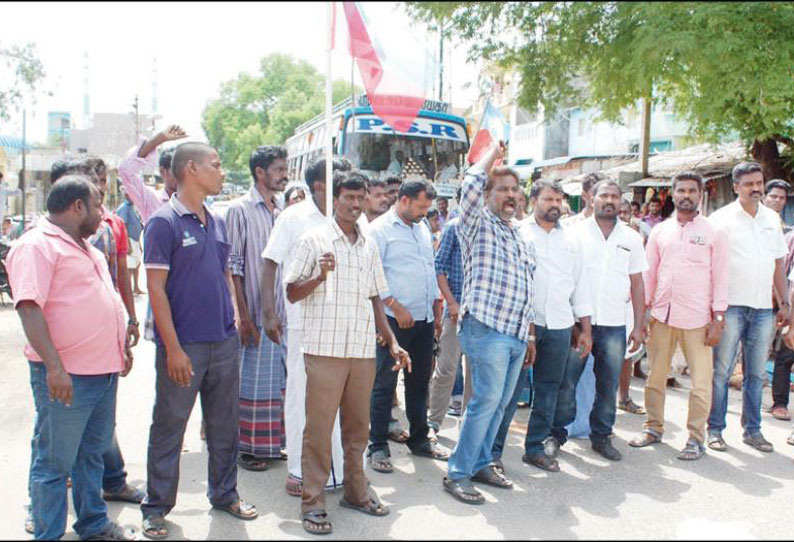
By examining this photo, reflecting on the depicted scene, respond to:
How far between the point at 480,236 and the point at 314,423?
4.67ft

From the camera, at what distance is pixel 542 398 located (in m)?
4.67

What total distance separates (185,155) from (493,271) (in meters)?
1.81

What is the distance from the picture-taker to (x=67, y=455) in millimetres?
3164

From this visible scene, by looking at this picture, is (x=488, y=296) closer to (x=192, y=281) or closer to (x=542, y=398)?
(x=542, y=398)

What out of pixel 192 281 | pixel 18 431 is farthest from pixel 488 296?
pixel 18 431

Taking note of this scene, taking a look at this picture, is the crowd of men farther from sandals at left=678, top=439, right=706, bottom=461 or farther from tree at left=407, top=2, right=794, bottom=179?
tree at left=407, top=2, right=794, bottom=179

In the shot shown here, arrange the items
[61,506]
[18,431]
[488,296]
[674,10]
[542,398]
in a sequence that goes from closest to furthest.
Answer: [674,10] → [61,506] → [488,296] → [542,398] → [18,431]

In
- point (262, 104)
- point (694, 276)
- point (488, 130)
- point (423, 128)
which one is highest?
point (262, 104)

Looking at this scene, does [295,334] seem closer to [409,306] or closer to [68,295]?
[409,306]

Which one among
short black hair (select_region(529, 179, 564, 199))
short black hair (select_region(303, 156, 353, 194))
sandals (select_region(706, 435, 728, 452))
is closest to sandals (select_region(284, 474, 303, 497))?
short black hair (select_region(303, 156, 353, 194))

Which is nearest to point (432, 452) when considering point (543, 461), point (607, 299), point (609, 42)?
point (543, 461)

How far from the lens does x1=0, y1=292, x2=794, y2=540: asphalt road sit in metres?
3.54

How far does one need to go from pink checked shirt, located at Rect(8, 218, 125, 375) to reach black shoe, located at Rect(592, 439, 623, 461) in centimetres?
335

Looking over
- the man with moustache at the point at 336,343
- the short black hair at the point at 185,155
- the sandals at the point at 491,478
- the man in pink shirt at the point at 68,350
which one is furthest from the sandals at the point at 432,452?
the short black hair at the point at 185,155
